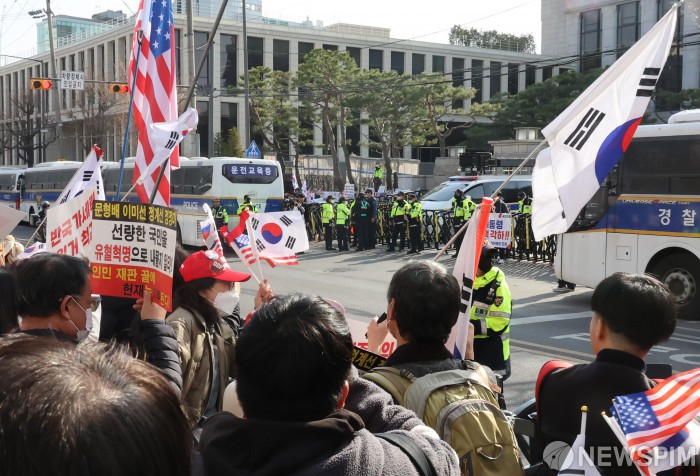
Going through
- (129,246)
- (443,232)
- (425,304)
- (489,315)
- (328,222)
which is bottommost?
(443,232)

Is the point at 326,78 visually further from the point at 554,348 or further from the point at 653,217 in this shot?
the point at 554,348

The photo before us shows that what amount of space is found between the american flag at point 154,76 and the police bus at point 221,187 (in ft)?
55.5

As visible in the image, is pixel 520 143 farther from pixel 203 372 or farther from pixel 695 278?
pixel 203 372

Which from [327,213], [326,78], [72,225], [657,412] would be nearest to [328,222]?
[327,213]

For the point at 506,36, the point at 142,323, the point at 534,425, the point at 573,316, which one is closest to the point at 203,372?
the point at 142,323

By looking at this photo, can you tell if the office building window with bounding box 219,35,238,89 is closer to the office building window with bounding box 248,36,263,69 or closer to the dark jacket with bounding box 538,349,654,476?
the office building window with bounding box 248,36,263,69

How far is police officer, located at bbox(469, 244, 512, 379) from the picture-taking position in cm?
568

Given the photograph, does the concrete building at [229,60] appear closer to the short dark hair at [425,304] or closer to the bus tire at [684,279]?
the bus tire at [684,279]

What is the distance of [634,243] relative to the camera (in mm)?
12961

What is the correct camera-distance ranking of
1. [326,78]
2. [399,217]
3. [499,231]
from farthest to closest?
[326,78]
[399,217]
[499,231]

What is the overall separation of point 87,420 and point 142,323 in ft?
7.17

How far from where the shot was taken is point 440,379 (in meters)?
2.77

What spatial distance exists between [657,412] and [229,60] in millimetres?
64888

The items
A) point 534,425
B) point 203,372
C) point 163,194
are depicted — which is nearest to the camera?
point 534,425
